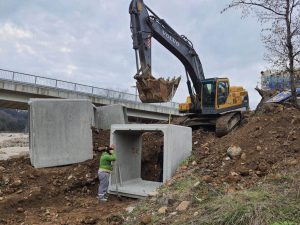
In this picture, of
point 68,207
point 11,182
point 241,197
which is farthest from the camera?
point 11,182

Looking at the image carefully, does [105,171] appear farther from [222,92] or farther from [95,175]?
[222,92]

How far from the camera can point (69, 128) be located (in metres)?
11.9

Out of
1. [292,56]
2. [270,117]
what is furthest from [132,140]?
[292,56]

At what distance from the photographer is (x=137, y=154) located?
12133 mm

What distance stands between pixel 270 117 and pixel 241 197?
648 centimetres

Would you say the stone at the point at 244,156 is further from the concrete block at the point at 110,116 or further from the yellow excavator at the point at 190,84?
the concrete block at the point at 110,116

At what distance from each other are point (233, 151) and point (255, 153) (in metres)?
0.51

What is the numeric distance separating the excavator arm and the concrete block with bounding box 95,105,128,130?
2.26 meters

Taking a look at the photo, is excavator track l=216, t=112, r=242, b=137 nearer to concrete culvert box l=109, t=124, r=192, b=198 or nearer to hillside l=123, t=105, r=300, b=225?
hillside l=123, t=105, r=300, b=225

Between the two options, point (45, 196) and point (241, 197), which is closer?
point (241, 197)

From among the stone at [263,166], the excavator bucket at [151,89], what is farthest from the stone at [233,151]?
the excavator bucket at [151,89]

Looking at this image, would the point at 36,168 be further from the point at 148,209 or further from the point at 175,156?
the point at 148,209

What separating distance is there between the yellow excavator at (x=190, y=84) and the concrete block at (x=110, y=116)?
227 centimetres

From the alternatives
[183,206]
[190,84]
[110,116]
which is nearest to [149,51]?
[110,116]
